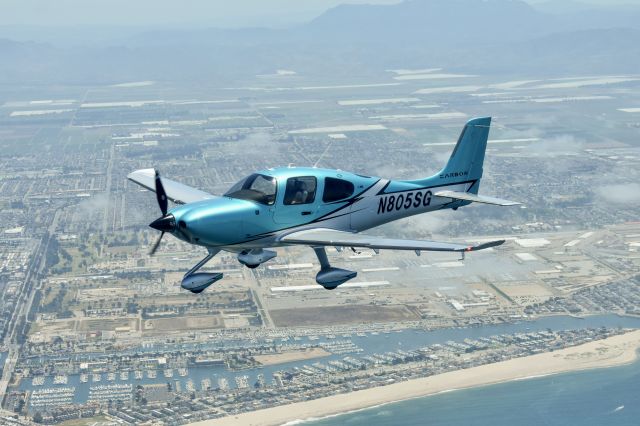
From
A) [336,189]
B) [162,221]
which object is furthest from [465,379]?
[162,221]

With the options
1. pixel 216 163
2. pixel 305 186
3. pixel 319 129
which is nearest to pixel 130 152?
pixel 216 163

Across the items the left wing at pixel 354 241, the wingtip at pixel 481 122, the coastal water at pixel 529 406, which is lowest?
the coastal water at pixel 529 406

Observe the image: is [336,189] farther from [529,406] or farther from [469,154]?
[529,406]

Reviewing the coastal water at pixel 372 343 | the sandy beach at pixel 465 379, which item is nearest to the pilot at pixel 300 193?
the sandy beach at pixel 465 379

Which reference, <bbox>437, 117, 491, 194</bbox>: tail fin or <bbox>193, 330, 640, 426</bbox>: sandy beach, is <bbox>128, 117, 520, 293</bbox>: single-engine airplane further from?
<bbox>193, 330, 640, 426</bbox>: sandy beach

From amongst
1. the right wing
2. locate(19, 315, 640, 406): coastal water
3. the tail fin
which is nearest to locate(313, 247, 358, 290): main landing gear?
the right wing

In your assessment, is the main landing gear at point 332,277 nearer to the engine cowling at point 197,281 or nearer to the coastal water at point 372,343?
the engine cowling at point 197,281
